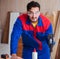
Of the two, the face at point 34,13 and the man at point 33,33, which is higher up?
the face at point 34,13

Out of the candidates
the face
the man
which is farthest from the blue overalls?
the face

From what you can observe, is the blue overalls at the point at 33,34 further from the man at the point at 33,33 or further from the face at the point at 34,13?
the face at the point at 34,13

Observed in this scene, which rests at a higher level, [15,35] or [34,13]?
[34,13]

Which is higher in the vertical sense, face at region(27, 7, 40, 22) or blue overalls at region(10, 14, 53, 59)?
face at region(27, 7, 40, 22)

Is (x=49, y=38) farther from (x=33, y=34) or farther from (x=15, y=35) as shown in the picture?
(x=15, y=35)

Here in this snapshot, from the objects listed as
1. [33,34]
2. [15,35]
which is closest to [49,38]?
[33,34]

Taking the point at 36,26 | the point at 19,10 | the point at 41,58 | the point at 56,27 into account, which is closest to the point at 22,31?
the point at 36,26

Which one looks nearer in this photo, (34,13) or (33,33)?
(34,13)


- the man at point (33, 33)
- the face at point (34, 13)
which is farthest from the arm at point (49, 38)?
the face at point (34, 13)

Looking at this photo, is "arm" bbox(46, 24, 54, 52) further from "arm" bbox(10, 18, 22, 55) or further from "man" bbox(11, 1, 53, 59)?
"arm" bbox(10, 18, 22, 55)

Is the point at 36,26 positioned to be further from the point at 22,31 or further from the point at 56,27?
the point at 56,27

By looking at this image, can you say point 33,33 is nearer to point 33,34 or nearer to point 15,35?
point 33,34

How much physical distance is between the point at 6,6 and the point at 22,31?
11.5 ft

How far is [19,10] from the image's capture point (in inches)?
215
